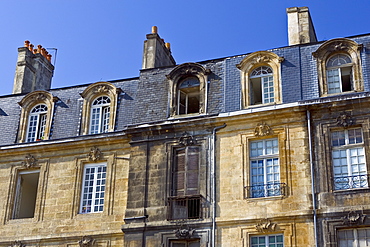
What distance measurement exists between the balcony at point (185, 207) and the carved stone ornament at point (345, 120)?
430 centimetres

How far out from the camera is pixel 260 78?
1966 cm

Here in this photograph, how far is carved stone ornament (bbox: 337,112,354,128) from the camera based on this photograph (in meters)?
17.8

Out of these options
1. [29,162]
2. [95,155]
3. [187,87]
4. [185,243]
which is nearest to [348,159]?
[185,243]

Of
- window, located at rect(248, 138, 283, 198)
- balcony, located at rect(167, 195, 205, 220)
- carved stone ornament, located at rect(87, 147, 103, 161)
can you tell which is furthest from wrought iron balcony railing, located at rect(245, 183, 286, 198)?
carved stone ornament, located at rect(87, 147, 103, 161)

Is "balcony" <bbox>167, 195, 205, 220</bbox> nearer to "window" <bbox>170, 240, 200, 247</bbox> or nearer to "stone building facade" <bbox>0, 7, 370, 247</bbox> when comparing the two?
"stone building facade" <bbox>0, 7, 370, 247</bbox>

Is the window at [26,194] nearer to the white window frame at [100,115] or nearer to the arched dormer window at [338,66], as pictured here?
the white window frame at [100,115]

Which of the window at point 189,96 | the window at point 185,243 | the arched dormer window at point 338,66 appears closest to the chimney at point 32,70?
the window at point 189,96

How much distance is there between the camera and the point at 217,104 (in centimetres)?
1953

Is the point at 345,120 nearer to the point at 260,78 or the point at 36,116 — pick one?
the point at 260,78

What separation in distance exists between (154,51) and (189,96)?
2.48 m

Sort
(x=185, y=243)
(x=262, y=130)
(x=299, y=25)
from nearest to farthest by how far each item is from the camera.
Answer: (x=185, y=243) → (x=262, y=130) → (x=299, y=25)

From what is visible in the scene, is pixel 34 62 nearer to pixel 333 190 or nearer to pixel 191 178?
pixel 191 178

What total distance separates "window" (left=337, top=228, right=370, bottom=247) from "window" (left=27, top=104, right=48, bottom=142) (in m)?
10.3

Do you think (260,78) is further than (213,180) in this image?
Yes
